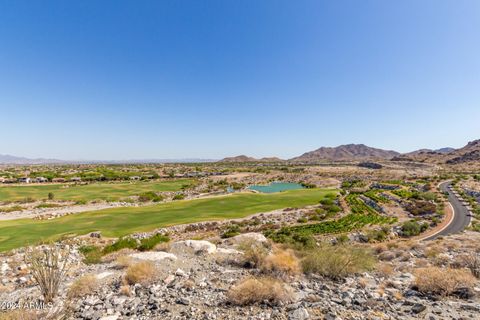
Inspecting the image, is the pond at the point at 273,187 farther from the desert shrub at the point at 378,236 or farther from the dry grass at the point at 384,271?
the dry grass at the point at 384,271

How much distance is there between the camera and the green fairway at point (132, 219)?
21672 mm

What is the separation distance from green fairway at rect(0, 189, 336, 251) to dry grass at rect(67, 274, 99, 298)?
32.0ft

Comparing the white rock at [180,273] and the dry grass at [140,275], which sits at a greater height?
the dry grass at [140,275]

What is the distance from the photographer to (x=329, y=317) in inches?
200

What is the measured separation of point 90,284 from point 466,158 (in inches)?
7036

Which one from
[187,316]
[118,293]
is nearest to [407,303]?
[187,316]

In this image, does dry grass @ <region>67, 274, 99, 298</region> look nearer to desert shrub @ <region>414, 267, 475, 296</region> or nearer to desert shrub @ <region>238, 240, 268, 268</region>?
desert shrub @ <region>238, 240, 268, 268</region>

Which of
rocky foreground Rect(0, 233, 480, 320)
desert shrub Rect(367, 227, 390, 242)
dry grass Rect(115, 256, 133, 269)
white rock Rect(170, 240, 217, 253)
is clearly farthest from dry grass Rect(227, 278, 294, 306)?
desert shrub Rect(367, 227, 390, 242)

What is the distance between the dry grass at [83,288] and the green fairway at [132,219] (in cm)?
974

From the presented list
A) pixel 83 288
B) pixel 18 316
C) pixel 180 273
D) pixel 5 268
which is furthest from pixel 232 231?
pixel 18 316

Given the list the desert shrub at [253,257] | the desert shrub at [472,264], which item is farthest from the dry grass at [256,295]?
the desert shrub at [472,264]

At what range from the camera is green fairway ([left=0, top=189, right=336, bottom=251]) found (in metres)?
21.7

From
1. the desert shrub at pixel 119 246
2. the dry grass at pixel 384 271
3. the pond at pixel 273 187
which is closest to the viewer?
the dry grass at pixel 384 271

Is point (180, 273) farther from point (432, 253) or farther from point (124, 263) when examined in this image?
point (432, 253)
